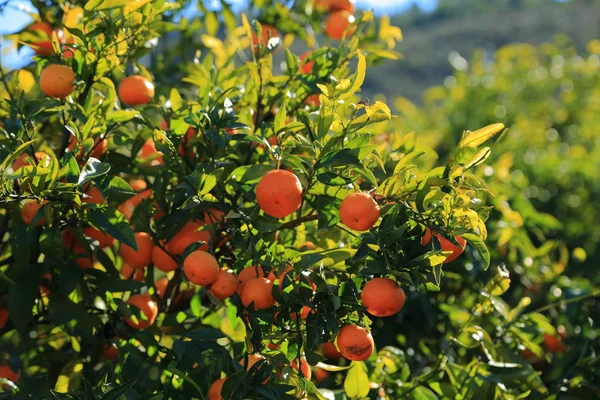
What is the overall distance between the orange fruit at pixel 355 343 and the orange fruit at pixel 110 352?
507 mm

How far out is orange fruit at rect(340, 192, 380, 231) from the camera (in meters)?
0.99

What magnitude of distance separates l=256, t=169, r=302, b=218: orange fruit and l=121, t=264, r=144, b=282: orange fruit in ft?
1.40

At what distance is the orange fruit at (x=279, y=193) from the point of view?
101cm

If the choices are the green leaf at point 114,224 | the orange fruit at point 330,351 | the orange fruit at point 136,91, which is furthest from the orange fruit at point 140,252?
the orange fruit at point 330,351

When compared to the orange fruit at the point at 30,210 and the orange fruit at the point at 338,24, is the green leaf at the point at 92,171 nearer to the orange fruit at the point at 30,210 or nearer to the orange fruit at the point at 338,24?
the orange fruit at the point at 30,210

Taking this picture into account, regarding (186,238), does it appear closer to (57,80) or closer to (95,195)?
(95,195)

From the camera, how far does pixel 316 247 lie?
4.17 feet

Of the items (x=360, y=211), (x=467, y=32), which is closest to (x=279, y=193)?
(x=360, y=211)

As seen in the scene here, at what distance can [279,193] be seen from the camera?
1.01 metres

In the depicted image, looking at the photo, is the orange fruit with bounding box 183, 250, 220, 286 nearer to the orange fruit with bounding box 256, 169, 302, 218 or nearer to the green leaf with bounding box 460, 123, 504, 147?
the orange fruit with bounding box 256, 169, 302, 218

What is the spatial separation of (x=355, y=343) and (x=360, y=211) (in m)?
0.18

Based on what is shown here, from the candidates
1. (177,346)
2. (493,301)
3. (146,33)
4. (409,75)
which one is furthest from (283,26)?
(409,75)

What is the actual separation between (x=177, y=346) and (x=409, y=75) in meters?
11.8

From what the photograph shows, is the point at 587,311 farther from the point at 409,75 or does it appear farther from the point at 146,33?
the point at 409,75
